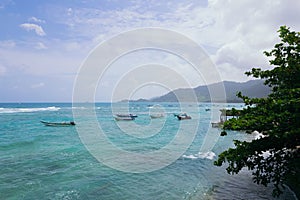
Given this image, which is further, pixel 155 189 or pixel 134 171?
pixel 134 171

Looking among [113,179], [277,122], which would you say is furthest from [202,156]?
[277,122]

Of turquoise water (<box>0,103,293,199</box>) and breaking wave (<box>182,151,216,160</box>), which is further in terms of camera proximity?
breaking wave (<box>182,151,216,160</box>)

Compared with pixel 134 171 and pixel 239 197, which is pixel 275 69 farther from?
pixel 134 171

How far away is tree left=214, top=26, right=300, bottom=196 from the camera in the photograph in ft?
20.8

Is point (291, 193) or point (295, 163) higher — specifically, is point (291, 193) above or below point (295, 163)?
below

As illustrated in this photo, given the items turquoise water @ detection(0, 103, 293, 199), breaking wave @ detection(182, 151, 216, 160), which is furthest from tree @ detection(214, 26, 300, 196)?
breaking wave @ detection(182, 151, 216, 160)

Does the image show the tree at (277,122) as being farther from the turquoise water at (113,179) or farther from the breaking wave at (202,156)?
the breaking wave at (202,156)

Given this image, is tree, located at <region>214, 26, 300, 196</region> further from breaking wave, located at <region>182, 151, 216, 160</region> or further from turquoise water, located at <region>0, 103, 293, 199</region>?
breaking wave, located at <region>182, 151, 216, 160</region>

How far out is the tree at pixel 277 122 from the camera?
6335mm

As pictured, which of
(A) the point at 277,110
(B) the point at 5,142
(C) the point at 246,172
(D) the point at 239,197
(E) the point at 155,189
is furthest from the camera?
(B) the point at 5,142

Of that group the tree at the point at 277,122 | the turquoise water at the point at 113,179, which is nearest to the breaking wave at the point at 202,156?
the turquoise water at the point at 113,179

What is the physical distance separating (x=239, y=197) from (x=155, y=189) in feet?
13.6

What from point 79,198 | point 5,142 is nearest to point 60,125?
point 5,142

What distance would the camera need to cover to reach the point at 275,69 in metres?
8.06
